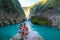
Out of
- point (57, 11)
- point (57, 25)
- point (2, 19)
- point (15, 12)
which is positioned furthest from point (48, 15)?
Result: point (15, 12)

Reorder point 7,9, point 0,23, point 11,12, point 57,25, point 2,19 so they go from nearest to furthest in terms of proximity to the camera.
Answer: point 57,25 < point 0,23 < point 2,19 < point 7,9 < point 11,12

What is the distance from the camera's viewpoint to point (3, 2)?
196 ft

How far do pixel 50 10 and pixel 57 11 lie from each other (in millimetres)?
4334

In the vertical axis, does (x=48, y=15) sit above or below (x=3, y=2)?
below

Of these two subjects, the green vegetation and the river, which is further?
the green vegetation

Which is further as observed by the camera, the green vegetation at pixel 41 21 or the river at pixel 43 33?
the green vegetation at pixel 41 21

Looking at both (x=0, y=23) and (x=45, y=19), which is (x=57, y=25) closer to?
(x=45, y=19)

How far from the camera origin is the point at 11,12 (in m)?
66.5

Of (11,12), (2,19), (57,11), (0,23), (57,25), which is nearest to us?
(57,25)

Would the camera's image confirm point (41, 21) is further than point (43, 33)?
Yes

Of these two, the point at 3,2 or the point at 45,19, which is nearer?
the point at 45,19

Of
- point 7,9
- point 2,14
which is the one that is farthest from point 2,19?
point 7,9

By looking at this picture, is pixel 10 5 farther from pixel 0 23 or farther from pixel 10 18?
pixel 0 23

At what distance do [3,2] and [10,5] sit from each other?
11.9 feet
